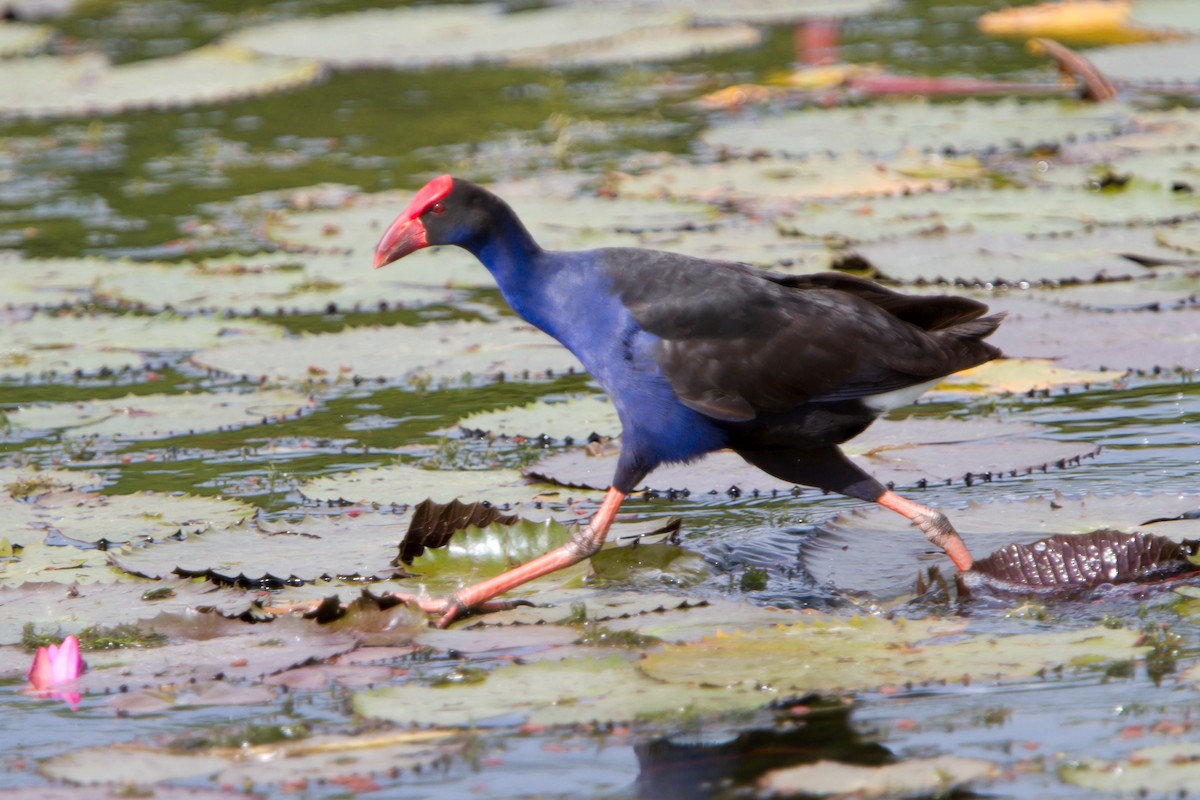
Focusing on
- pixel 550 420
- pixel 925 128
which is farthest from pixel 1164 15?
pixel 550 420

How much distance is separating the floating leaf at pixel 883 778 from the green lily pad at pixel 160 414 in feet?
8.93

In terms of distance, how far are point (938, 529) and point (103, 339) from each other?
10.6 feet

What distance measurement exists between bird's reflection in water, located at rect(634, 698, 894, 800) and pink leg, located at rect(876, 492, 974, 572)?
812 mm

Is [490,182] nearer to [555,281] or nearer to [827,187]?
[827,187]

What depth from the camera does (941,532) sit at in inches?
149

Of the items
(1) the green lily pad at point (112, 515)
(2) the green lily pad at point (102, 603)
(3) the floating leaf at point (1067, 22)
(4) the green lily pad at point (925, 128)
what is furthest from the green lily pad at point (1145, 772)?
(3) the floating leaf at point (1067, 22)

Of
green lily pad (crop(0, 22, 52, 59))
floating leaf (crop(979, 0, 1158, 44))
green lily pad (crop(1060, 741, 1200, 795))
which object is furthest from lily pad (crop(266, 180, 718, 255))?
green lily pad (crop(0, 22, 52, 59))

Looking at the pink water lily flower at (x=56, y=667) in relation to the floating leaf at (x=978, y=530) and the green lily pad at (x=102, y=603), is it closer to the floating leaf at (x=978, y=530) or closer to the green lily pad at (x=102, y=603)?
the green lily pad at (x=102, y=603)

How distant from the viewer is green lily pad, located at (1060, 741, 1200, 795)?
2.52 metres

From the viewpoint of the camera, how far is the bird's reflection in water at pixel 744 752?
2.75 m

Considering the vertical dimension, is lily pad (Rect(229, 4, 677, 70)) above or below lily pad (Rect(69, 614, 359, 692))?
above

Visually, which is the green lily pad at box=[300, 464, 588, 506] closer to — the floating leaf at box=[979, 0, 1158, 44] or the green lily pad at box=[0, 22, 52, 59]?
the floating leaf at box=[979, 0, 1158, 44]

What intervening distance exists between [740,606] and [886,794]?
927 millimetres

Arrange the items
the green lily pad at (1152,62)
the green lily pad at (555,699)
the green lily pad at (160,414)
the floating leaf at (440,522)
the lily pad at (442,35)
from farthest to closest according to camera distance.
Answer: the lily pad at (442,35) → the green lily pad at (1152,62) → the green lily pad at (160,414) → the floating leaf at (440,522) → the green lily pad at (555,699)
